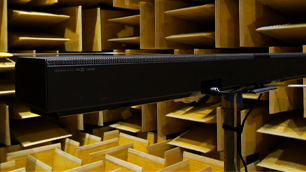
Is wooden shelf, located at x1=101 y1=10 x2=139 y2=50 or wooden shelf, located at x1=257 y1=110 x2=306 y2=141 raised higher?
wooden shelf, located at x1=101 y1=10 x2=139 y2=50

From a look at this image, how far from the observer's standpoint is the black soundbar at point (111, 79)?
269 mm

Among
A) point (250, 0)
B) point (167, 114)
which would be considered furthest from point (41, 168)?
point (250, 0)

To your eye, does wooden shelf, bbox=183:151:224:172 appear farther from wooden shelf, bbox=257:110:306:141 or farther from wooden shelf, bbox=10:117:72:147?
wooden shelf, bbox=10:117:72:147

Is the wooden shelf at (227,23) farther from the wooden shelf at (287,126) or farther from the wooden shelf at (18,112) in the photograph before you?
the wooden shelf at (18,112)

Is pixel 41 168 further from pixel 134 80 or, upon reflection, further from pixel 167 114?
pixel 134 80

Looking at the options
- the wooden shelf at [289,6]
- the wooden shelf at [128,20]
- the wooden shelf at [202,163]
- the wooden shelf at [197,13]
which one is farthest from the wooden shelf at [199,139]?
the wooden shelf at [128,20]

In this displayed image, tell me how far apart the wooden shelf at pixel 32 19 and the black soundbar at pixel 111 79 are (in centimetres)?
176

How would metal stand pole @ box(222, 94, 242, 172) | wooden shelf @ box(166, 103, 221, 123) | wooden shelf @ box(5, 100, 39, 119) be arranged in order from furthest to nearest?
wooden shelf @ box(5, 100, 39, 119) → wooden shelf @ box(166, 103, 221, 123) → metal stand pole @ box(222, 94, 242, 172)

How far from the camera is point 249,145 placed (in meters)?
1.45

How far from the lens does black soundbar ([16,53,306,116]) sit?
0.27 m

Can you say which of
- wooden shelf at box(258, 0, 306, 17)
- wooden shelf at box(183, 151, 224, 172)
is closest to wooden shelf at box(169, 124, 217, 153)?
wooden shelf at box(183, 151, 224, 172)

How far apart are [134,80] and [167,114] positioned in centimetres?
152

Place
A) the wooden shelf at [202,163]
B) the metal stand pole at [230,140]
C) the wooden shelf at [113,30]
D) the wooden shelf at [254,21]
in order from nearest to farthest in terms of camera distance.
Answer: the metal stand pole at [230,140], the wooden shelf at [254,21], the wooden shelf at [202,163], the wooden shelf at [113,30]

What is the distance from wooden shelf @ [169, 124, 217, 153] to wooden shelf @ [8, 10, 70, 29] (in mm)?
1187
